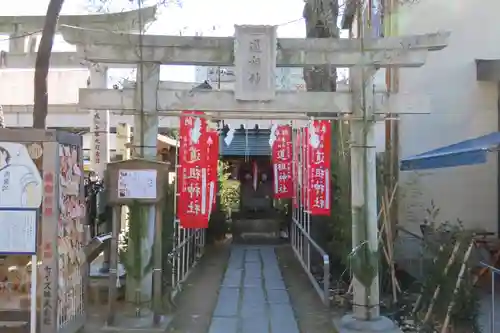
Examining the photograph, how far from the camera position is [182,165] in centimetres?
863

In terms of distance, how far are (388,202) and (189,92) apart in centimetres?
401

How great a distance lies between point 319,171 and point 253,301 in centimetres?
246

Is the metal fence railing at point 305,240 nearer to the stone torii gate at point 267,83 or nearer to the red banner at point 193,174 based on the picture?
the stone torii gate at point 267,83

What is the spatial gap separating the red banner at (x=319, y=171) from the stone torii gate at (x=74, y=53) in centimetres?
537

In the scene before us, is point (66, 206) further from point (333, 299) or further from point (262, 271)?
point (262, 271)

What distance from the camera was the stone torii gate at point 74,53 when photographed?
43.5ft

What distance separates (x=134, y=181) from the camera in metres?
7.82

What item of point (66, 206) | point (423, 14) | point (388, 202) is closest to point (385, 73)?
point (423, 14)

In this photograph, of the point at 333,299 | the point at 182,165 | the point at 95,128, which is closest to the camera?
the point at 182,165

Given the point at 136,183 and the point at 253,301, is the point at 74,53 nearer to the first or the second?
the point at 136,183

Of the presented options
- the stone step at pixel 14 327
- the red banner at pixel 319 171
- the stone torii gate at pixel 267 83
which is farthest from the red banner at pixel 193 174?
the stone step at pixel 14 327

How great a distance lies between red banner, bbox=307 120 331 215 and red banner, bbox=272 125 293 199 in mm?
4098

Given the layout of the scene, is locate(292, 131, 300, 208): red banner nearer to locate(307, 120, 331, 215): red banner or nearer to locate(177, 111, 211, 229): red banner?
locate(307, 120, 331, 215): red banner

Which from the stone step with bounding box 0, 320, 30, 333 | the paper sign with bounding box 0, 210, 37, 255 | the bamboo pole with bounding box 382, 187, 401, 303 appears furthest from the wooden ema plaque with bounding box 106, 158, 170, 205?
the bamboo pole with bounding box 382, 187, 401, 303
